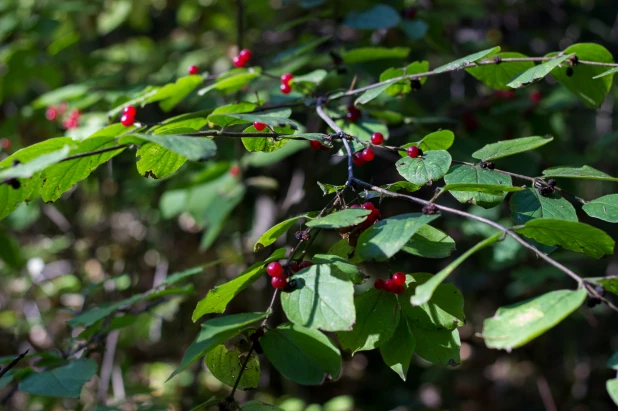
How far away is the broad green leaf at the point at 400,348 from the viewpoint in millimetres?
1307

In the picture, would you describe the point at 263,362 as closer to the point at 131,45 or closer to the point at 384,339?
the point at 384,339

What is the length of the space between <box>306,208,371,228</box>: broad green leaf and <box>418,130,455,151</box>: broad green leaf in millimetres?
461

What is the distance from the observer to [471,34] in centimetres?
413

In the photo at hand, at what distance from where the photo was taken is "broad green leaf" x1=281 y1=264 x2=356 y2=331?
3.71 ft

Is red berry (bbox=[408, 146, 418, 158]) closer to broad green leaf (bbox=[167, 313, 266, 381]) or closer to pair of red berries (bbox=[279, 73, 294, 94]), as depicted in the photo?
broad green leaf (bbox=[167, 313, 266, 381])

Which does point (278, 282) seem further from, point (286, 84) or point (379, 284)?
point (286, 84)

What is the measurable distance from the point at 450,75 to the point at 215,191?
7.77 feet

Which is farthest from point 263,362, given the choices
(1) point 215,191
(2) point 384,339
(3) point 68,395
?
(2) point 384,339

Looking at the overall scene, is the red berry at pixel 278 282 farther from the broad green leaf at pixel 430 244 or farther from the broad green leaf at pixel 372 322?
the broad green leaf at pixel 430 244

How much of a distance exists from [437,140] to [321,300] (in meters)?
0.67

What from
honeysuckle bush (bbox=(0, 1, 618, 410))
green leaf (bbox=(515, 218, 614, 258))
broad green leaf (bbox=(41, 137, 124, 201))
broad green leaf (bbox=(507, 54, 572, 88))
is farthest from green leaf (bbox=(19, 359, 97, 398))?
broad green leaf (bbox=(507, 54, 572, 88))

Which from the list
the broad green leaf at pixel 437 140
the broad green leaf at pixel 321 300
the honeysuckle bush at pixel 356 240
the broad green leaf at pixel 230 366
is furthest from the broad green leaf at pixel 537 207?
the broad green leaf at pixel 230 366

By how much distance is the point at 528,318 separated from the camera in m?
1.03

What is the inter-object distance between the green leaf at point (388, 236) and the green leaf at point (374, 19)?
1496 mm
